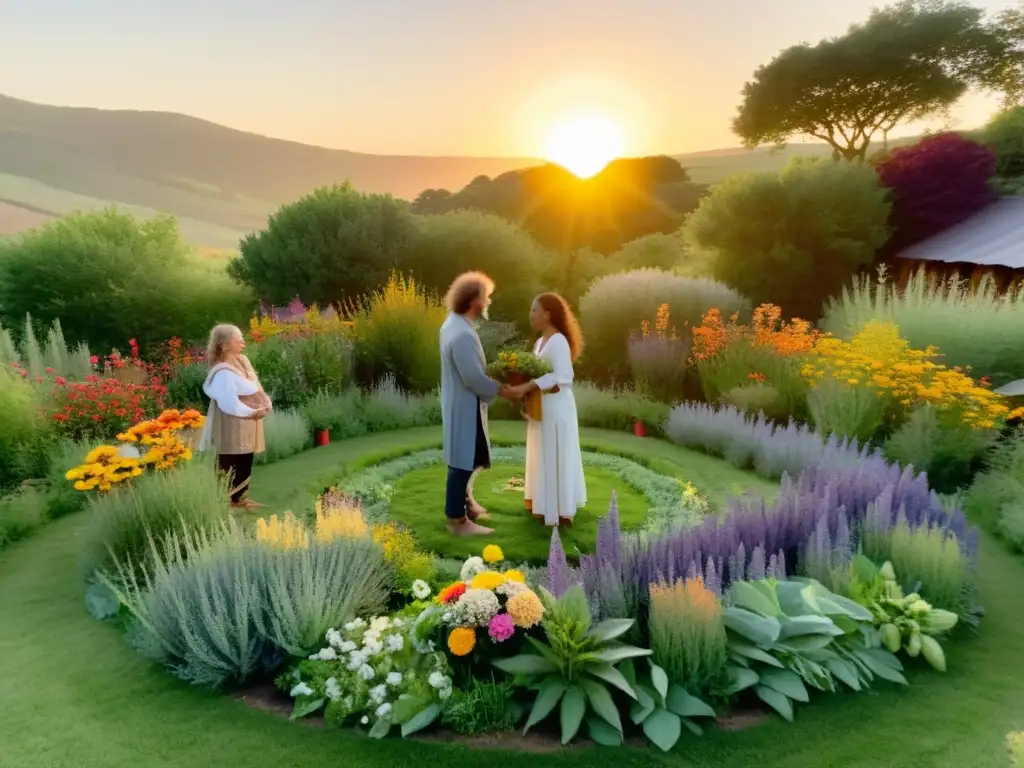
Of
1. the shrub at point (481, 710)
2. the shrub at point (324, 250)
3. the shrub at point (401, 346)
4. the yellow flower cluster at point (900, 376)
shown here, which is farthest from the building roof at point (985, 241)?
the shrub at point (481, 710)

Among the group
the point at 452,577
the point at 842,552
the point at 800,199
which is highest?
the point at 800,199

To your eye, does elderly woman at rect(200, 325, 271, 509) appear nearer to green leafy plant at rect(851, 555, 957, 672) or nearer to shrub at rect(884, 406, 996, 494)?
green leafy plant at rect(851, 555, 957, 672)

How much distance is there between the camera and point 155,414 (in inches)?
379

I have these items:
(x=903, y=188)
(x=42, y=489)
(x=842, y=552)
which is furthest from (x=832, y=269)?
(x=42, y=489)

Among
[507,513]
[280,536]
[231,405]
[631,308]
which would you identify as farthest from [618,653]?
[631,308]

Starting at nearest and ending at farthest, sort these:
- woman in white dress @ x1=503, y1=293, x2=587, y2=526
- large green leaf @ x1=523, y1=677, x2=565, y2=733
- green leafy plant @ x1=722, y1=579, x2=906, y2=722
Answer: large green leaf @ x1=523, y1=677, x2=565, y2=733, green leafy plant @ x1=722, y1=579, x2=906, y2=722, woman in white dress @ x1=503, y1=293, x2=587, y2=526

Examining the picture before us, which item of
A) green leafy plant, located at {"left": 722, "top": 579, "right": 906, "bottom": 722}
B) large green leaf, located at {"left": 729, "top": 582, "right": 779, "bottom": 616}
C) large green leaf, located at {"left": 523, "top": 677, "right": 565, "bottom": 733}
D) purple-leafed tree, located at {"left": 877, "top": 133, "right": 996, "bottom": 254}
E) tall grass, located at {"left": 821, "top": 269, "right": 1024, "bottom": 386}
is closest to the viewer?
large green leaf, located at {"left": 523, "top": 677, "right": 565, "bottom": 733}

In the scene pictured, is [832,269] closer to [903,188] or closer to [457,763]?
[903,188]

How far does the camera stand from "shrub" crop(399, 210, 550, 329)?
18.4 metres

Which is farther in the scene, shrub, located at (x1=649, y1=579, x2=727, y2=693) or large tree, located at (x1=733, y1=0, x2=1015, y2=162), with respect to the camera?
large tree, located at (x1=733, y1=0, x2=1015, y2=162)

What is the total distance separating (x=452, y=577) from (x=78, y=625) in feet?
8.10

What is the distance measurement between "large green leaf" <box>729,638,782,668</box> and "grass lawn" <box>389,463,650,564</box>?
1946 mm

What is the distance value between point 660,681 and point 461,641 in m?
0.98

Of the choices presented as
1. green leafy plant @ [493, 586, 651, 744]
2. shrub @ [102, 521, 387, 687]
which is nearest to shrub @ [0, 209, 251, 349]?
shrub @ [102, 521, 387, 687]
